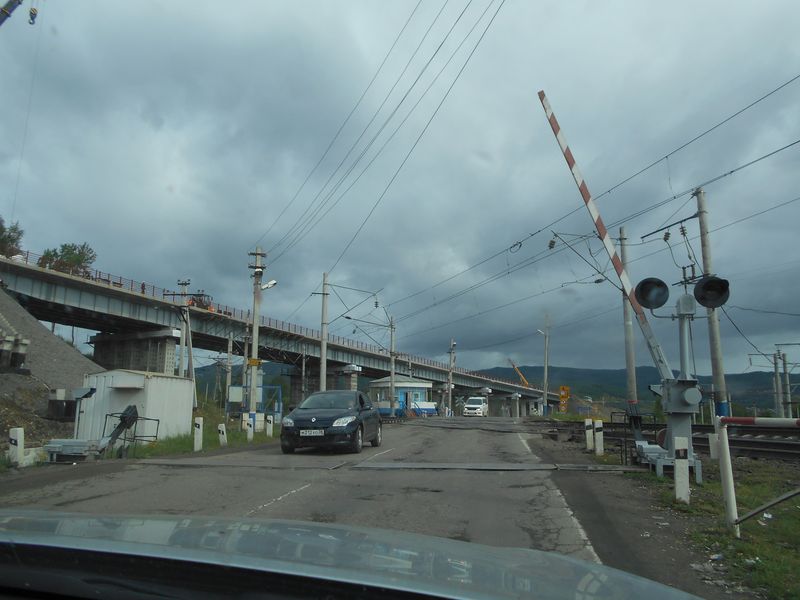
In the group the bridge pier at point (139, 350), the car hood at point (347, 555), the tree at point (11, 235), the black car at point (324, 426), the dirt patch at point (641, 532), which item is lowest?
the dirt patch at point (641, 532)

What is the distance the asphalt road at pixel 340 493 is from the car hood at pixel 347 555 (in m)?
2.81

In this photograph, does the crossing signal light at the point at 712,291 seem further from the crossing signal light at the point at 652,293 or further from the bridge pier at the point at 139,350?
the bridge pier at the point at 139,350

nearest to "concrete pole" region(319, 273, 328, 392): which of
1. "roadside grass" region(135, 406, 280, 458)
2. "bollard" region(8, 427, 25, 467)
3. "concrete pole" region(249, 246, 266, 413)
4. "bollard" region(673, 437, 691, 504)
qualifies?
"concrete pole" region(249, 246, 266, 413)

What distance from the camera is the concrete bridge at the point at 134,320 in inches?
1580

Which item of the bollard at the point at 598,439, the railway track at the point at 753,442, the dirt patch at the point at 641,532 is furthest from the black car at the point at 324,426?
the railway track at the point at 753,442

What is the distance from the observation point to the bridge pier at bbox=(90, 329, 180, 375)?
161 feet

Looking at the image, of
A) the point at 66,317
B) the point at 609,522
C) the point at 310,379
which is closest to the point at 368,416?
the point at 609,522

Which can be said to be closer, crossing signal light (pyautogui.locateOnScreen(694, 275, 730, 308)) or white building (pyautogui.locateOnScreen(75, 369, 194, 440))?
crossing signal light (pyautogui.locateOnScreen(694, 275, 730, 308))

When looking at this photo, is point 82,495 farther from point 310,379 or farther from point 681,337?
point 310,379

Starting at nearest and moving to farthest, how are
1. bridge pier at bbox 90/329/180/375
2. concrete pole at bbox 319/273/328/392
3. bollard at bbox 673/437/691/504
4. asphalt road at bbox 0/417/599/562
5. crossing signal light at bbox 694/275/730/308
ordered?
asphalt road at bbox 0/417/599/562 → bollard at bbox 673/437/691/504 → crossing signal light at bbox 694/275/730/308 → concrete pole at bbox 319/273/328/392 → bridge pier at bbox 90/329/180/375

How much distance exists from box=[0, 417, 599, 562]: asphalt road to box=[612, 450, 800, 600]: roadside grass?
1304 mm

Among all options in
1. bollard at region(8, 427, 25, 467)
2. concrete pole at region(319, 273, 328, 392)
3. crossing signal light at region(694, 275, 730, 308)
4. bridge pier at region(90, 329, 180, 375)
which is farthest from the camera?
bridge pier at region(90, 329, 180, 375)

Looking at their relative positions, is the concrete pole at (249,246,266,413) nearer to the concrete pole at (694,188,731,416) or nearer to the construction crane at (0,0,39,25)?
the construction crane at (0,0,39,25)

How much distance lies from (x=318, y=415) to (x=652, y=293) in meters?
7.98
